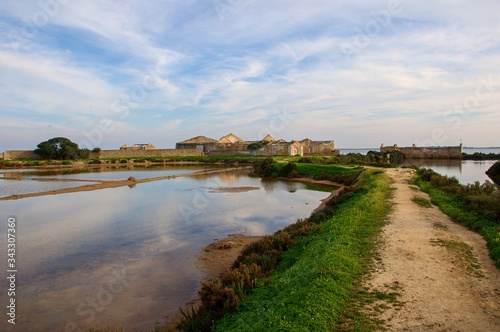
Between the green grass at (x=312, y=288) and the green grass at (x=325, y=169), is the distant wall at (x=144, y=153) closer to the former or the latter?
the green grass at (x=325, y=169)

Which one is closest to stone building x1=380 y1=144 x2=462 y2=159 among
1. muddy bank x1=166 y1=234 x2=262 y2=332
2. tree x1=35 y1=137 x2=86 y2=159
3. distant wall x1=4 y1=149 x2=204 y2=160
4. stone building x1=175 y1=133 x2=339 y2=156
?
stone building x1=175 y1=133 x2=339 y2=156

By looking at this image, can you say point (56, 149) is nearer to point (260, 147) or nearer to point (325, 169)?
point (260, 147)

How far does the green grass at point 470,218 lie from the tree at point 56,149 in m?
64.2

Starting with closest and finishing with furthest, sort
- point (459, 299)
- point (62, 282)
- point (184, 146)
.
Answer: point (459, 299) → point (62, 282) → point (184, 146)

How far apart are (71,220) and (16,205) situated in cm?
665

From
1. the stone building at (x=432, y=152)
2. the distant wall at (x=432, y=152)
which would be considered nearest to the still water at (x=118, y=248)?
the stone building at (x=432, y=152)

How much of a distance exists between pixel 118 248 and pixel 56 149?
62.4 metres

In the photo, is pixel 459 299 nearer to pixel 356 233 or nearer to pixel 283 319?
pixel 283 319

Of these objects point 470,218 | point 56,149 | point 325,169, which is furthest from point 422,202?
point 56,149

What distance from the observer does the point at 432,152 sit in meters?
76.3

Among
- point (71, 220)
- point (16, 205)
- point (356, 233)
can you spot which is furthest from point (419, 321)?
point (16, 205)

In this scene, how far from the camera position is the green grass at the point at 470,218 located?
7.62 m

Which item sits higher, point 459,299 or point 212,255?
point 459,299

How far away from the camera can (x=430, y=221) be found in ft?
35.0
